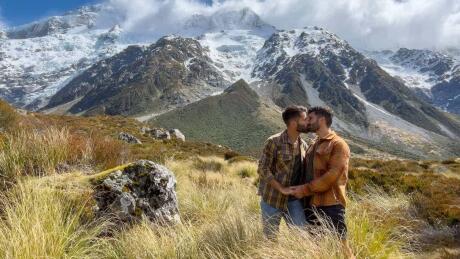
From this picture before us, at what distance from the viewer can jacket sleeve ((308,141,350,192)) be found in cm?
590

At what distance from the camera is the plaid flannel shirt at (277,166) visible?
6559mm

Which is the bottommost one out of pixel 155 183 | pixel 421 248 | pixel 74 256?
pixel 421 248

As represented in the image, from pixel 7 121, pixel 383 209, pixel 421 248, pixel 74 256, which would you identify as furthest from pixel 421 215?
pixel 7 121

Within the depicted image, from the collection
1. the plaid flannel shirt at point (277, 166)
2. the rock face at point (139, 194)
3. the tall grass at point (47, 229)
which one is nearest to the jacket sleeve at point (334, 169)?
the plaid flannel shirt at point (277, 166)

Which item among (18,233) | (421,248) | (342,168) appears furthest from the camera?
(421,248)

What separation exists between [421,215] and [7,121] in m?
14.7

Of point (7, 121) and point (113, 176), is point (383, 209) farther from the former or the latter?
point (7, 121)

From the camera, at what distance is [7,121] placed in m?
18.7

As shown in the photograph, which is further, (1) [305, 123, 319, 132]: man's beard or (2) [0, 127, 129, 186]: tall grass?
(2) [0, 127, 129, 186]: tall grass

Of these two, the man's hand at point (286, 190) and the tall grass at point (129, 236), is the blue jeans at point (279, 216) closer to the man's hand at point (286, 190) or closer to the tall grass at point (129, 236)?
the tall grass at point (129, 236)

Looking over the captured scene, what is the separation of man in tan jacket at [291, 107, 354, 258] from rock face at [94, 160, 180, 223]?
86.3 inches

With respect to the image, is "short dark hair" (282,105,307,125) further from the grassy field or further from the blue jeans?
the grassy field

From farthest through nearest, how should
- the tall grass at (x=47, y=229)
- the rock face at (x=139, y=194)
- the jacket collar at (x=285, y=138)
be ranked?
the rock face at (x=139, y=194), the jacket collar at (x=285, y=138), the tall grass at (x=47, y=229)

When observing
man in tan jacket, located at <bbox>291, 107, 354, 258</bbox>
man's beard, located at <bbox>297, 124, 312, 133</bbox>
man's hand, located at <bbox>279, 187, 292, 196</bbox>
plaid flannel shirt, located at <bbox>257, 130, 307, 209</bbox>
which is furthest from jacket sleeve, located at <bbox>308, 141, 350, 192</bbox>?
plaid flannel shirt, located at <bbox>257, 130, 307, 209</bbox>
